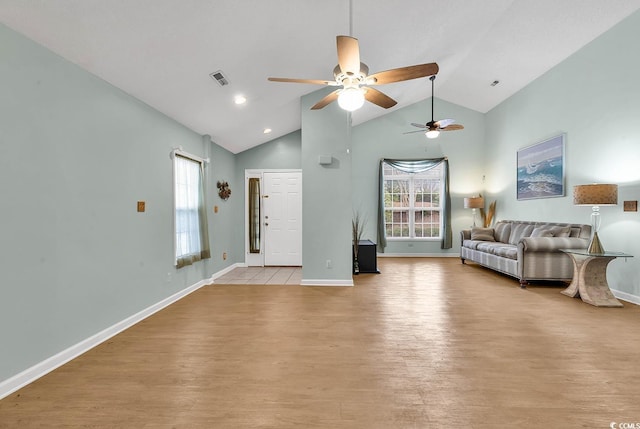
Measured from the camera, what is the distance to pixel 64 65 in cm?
230

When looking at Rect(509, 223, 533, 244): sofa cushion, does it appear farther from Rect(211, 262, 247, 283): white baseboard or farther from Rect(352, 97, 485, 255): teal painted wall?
Rect(211, 262, 247, 283): white baseboard

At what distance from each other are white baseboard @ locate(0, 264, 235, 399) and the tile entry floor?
4.69 ft

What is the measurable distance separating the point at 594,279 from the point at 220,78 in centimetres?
525

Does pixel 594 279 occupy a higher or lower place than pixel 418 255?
higher

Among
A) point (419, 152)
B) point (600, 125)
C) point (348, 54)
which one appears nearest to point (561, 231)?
point (600, 125)

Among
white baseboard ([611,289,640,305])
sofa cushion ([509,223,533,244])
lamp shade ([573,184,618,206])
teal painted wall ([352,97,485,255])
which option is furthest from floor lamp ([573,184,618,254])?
teal painted wall ([352,97,485,255])

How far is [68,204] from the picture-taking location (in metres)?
2.32

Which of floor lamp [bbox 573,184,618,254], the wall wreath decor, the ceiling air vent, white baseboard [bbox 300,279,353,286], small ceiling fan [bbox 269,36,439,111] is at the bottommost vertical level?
white baseboard [bbox 300,279,353,286]

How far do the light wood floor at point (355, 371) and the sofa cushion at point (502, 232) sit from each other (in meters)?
2.46

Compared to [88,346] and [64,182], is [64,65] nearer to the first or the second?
[64,182]

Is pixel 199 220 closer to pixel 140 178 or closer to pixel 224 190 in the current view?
pixel 224 190

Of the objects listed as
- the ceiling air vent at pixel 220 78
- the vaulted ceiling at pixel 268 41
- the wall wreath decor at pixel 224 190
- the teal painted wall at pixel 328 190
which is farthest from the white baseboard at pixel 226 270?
the ceiling air vent at pixel 220 78

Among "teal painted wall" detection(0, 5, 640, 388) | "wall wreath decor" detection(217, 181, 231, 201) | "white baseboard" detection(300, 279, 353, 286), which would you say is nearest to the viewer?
"teal painted wall" detection(0, 5, 640, 388)

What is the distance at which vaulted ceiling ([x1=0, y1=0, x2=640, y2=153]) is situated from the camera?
84.8 inches
